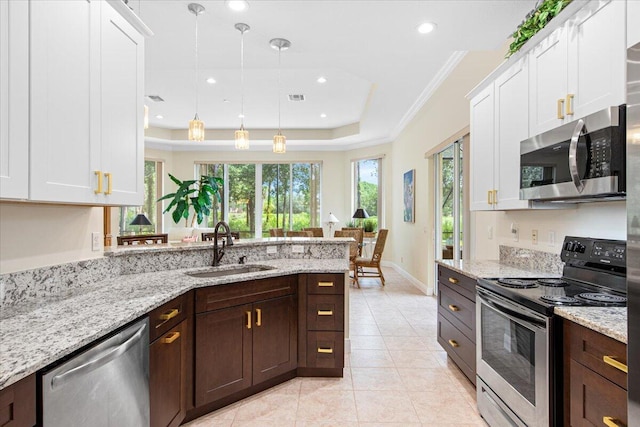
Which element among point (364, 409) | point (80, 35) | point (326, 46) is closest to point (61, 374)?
point (80, 35)

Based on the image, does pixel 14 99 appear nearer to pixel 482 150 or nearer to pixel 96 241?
pixel 96 241

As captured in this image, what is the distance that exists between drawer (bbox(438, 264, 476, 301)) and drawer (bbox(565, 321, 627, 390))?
0.90 metres

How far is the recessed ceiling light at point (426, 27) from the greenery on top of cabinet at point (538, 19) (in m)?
0.65

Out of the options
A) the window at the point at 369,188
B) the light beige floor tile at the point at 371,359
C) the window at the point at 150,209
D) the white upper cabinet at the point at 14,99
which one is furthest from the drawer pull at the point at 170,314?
the window at the point at 150,209

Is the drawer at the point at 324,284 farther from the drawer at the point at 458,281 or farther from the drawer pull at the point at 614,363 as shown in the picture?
the drawer pull at the point at 614,363

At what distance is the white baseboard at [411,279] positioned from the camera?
5484 mm

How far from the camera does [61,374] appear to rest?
1.12 m

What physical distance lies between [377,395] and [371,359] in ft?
2.00

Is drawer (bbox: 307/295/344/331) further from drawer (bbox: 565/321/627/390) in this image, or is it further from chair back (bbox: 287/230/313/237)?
chair back (bbox: 287/230/313/237)

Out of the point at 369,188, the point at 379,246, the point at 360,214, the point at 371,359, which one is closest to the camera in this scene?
the point at 371,359

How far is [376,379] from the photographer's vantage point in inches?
108

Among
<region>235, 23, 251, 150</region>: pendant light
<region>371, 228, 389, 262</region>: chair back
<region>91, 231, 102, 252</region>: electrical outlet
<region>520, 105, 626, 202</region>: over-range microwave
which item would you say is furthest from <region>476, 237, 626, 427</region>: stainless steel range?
<region>371, 228, 389, 262</region>: chair back

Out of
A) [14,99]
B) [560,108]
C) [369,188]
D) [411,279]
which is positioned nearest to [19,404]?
[14,99]

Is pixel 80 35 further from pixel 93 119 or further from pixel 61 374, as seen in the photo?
pixel 61 374
